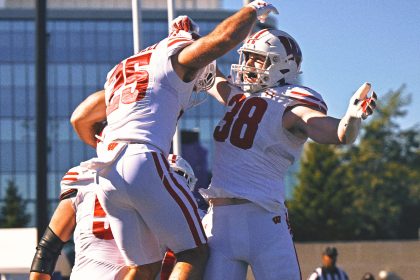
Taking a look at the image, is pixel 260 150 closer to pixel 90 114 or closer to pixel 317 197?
pixel 90 114

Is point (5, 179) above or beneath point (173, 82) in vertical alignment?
beneath

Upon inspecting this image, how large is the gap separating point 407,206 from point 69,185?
4949 centimetres

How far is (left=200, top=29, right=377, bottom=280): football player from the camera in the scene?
4.90 m

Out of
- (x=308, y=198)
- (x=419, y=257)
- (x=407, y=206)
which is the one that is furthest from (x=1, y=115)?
(x=419, y=257)

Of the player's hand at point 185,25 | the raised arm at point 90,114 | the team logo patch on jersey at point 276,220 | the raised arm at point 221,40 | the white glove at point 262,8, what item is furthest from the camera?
the raised arm at point 90,114

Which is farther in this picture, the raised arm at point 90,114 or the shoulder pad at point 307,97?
the raised arm at point 90,114

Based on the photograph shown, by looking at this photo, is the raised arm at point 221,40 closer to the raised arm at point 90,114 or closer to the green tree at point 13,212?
the raised arm at point 90,114

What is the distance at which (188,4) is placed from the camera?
57031 millimetres

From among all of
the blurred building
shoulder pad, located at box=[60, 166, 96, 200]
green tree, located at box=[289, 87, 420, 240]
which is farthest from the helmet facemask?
the blurred building

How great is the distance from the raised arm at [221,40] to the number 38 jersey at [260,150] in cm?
47

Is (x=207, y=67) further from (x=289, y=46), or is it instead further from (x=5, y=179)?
(x=5, y=179)

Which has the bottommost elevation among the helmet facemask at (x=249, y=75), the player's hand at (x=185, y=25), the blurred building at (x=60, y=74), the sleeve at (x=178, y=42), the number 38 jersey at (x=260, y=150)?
the blurred building at (x=60, y=74)

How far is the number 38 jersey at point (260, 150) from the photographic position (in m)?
5.02

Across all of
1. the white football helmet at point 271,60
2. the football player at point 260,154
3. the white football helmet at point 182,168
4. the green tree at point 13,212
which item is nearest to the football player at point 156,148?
the football player at point 260,154
